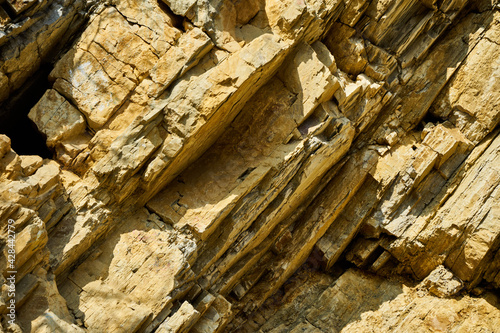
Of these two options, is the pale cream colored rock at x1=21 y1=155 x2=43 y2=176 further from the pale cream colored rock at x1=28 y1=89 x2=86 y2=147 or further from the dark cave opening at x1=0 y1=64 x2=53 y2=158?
the dark cave opening at x1=0 y1=64 x2=53 y2=158

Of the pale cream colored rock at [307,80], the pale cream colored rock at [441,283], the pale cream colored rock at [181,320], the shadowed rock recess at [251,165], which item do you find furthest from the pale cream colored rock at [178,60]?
the pale cream colored rock at [441,283]

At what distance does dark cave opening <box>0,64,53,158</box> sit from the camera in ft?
47.9

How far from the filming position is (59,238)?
42.2ft

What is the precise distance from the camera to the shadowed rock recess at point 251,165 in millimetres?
13164

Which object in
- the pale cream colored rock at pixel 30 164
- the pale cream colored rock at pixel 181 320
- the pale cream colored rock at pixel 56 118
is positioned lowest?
the pale cream colored rock at pixel 181 320

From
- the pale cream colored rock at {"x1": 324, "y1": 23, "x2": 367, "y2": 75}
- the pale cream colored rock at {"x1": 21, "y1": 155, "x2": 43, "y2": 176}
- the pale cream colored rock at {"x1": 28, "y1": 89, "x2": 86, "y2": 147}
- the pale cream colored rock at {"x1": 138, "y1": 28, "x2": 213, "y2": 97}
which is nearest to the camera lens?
the pale cream colored rock at {"x1": 21, "y1": 155, "x2": 43, "y2": 176}

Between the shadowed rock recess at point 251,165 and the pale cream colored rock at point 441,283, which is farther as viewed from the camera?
the pale cream colored rock at point 441,283

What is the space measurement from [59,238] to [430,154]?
1273 cm

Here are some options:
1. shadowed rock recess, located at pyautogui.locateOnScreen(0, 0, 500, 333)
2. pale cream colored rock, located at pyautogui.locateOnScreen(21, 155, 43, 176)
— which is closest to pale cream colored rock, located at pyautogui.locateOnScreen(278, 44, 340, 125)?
shadowed rock recess, located at pyautogui.locateOnScreen(0, 0, 500, 333)

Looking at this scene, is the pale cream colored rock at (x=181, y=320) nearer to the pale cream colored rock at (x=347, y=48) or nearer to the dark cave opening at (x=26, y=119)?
the dark cave opening at (x=26, y=119)

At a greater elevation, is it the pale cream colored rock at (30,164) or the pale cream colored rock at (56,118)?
the pale cream colored rock at (56,118)

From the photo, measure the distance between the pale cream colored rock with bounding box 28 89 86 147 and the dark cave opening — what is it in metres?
0.67

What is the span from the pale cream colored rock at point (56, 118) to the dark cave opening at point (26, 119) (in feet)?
2.19

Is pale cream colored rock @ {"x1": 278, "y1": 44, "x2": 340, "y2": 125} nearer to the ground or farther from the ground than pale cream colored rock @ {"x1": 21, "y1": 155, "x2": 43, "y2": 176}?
farther from the ground
